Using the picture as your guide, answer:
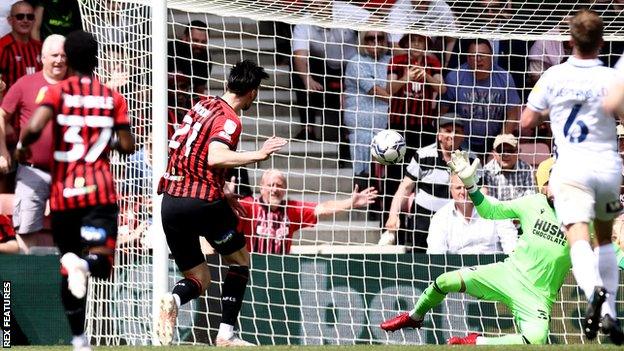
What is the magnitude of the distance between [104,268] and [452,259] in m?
5.06

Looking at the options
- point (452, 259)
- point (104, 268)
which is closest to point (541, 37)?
point (452, 259)

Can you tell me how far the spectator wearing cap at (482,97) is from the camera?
1466cm

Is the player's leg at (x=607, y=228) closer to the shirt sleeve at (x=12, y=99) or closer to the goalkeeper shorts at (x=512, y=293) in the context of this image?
the goalkeeper shorts at (x=512, y=293)

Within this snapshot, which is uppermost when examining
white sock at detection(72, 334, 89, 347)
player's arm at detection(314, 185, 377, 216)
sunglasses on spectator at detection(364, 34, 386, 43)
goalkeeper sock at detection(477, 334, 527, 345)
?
sunglasses on spectator at detection(364, 34, 386, 43)

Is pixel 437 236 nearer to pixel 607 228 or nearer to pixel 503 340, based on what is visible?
pixel 503 340

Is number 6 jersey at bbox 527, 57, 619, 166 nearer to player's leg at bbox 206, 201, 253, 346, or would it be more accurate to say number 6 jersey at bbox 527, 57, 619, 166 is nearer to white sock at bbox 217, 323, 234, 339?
player's leg at bbox 206, 201, 253, 346

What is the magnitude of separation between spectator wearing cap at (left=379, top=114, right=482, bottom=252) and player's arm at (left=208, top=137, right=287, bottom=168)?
3.81m

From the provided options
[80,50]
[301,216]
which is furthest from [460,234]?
[80,50]

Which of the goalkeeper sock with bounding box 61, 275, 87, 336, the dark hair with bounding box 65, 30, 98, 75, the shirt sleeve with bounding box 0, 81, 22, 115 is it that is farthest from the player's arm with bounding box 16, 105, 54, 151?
the shirt sleeve with bounding box 0, 81, 22, 115

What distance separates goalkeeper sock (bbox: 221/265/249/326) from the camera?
36.2 ft

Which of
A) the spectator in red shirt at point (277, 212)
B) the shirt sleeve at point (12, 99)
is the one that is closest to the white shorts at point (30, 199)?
the shirt sleeve at point (12, 99)

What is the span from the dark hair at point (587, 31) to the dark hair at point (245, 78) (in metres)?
2.85

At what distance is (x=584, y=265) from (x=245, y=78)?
129 inches

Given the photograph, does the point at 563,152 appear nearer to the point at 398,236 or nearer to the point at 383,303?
the point at 383,303
